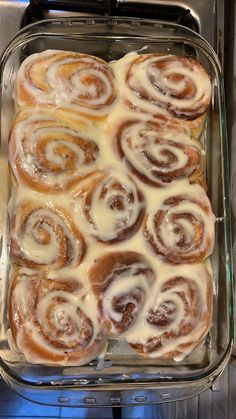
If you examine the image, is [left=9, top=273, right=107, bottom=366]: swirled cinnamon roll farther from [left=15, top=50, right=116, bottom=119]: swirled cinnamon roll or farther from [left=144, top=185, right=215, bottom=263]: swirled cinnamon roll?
[left=15, top=50, right=116, bottom=119]: swirled cinnamon roll

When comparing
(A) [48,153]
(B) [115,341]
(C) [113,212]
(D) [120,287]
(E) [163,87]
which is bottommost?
(B) [115,341]

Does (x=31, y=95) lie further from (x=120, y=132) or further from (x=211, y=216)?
(x=211, y=216)

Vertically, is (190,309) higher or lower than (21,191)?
lower

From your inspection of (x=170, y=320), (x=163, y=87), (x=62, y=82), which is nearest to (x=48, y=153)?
(x=62, y=82)

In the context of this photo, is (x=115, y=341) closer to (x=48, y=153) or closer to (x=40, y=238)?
(x=40, y=238)

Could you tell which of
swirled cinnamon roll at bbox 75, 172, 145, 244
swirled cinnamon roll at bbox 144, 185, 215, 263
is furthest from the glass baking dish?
swirled cinnamon roll at bbox 75, 172, 145, 244

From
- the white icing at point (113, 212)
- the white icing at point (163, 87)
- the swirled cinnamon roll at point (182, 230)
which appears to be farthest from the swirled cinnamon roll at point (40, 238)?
the white icing at point (163, 87)

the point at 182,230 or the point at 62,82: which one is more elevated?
the point at 62,82

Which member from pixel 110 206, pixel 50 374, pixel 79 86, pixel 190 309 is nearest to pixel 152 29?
pixel 79 86

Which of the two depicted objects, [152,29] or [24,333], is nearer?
[24,333]
